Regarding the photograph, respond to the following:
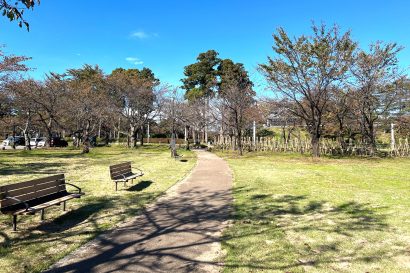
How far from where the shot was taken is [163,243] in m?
4.92

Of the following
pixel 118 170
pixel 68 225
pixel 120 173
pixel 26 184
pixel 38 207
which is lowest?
pixel 68 225

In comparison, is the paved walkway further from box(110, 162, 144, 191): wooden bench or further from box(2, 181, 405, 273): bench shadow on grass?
box(110, 162, 144, 191): wooden bench

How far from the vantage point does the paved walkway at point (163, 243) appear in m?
4.10

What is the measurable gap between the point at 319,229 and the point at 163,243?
274 centimetres

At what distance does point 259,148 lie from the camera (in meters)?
31.7

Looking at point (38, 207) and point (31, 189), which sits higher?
point (31, 189)

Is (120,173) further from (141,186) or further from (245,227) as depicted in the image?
(245,227)

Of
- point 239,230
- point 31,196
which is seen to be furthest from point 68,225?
point 239,230

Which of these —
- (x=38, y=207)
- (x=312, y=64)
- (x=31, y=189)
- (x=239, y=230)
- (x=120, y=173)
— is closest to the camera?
(x=239, y=230)

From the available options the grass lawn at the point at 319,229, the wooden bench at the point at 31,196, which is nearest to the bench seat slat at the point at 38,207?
the wooden bench at the point at 31,196

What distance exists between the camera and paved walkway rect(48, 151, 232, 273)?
4098 millimetres

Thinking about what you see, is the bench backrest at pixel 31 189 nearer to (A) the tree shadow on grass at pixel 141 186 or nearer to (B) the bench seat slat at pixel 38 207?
(B) the bench seat slat at pixel 38 207

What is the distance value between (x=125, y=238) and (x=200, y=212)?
212 centimetres

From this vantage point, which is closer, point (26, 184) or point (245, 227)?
point (245, 227)
